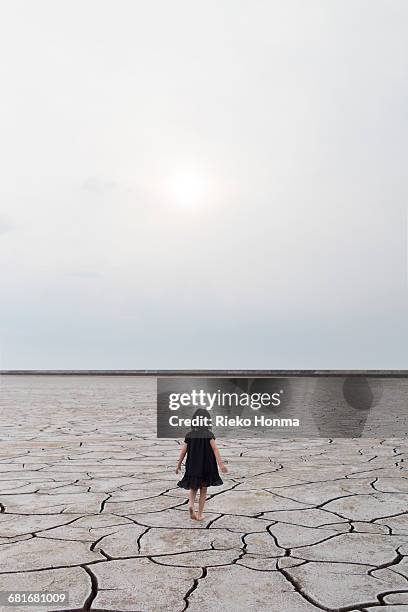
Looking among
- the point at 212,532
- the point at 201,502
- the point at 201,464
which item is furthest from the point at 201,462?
the point at 212,532

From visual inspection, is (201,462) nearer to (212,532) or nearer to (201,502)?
(201,502)

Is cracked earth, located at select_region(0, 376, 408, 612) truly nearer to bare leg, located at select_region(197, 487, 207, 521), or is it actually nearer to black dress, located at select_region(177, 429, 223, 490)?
bare leg, located at select_region(197, 487, 207, 521)

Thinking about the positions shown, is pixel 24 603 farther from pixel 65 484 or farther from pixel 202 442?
pixel 65 484

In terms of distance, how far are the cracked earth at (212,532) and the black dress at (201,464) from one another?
197 mm

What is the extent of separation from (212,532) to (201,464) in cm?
32

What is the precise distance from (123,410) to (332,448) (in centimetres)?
482

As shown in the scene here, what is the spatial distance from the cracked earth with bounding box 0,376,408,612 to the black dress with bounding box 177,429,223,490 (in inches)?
7.7

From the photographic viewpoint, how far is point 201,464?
290 cm

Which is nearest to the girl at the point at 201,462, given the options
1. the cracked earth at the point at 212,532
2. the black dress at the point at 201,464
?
the black dress at the point at 201,464

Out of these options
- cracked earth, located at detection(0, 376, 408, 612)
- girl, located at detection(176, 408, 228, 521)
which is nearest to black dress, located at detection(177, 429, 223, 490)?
girl, located at detection(176, 408, 228, 521)

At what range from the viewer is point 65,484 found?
148 inches

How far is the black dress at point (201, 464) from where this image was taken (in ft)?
9.51

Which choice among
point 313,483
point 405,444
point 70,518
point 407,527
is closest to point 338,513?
point 407,527

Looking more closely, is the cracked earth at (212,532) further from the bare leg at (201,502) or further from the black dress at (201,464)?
the black dress at (201,464)
